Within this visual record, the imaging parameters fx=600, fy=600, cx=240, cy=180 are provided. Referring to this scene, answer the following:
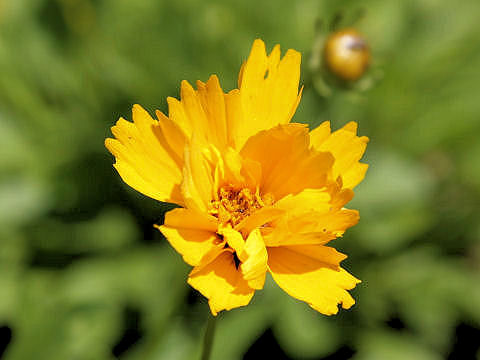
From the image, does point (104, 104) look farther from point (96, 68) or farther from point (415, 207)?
point (415, 207)

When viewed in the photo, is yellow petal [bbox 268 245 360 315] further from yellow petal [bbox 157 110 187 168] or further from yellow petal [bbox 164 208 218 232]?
yellow petal [bbox 157 110 187 168]

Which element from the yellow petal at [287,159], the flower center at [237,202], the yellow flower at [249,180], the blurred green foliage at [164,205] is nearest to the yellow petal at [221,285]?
the yellow flower at [249,180]

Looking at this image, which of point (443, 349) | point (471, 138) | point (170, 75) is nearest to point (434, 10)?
point (471, 138)

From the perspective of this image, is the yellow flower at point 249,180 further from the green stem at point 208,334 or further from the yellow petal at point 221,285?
the green stem at point 208,334

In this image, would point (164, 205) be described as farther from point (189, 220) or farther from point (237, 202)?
point (189, 220)

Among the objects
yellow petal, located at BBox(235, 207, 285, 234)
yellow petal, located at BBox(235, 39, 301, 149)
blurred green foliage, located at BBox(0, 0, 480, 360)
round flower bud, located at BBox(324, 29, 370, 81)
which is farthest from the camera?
blurred green foliage, located at BBox(0, 0, 480, 360)

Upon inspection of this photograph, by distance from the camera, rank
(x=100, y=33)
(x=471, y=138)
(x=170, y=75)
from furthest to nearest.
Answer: (x=471, y=138)
(x=100, y=33)
(x=170, y=75)

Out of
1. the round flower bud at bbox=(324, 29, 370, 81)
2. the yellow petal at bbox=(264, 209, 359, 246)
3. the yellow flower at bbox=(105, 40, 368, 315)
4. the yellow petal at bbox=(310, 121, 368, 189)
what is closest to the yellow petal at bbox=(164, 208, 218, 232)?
the yellow flower at bbox=(105, 40, 368, 315)
